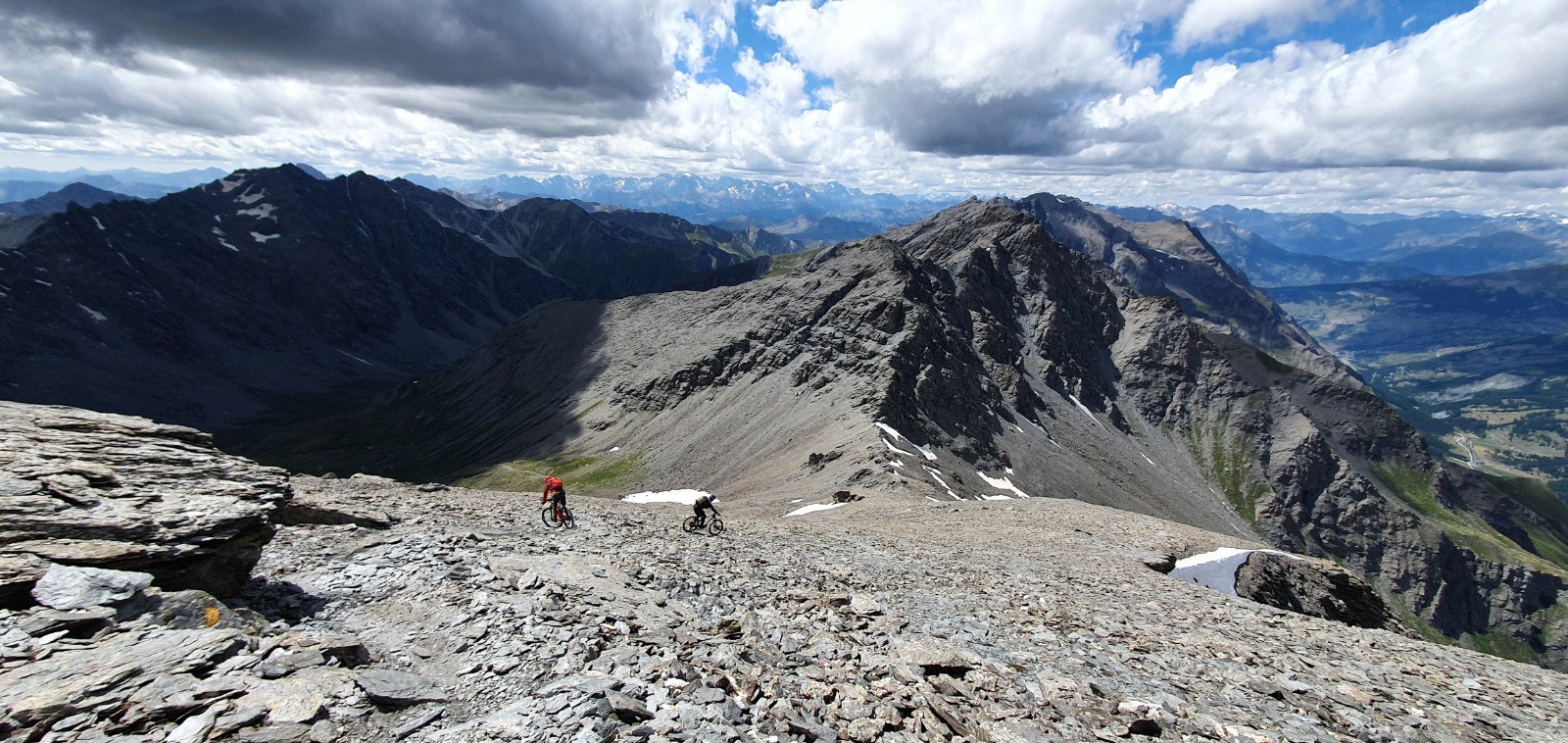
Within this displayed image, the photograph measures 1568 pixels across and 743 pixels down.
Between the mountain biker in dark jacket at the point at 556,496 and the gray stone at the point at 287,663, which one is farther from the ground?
the gray stone at the point at 287,663

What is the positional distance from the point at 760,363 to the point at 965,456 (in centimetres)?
5045

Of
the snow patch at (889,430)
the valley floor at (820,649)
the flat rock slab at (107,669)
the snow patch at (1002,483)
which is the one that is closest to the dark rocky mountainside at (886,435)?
the snow patch at (1002,483)

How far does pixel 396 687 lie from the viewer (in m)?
11.8

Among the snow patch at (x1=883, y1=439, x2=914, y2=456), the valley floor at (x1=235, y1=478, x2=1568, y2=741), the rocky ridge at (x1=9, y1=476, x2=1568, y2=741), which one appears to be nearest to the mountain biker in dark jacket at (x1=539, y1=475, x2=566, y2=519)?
the rocky ridge at (x1=9, y1=476, x2=1568, y2=741)

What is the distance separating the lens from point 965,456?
103375 millimetres

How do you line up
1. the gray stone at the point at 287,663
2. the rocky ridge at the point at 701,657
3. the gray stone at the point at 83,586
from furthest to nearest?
the gray stone at the point at 83,586 < the gray stone at the point at 287,663 < the rocky ridge at the point at 701,657

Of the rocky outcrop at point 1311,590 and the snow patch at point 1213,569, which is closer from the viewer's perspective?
the snow patch at point 1213,569

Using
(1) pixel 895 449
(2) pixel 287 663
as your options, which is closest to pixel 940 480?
(1) pixel 895 449

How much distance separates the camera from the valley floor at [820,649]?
40.8 feet

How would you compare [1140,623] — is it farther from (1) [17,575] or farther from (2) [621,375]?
(2) [621,375]

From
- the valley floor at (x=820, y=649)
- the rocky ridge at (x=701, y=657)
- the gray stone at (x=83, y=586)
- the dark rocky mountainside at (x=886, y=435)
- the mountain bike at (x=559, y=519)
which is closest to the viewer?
the rocky ridge at (x=701, y=657)

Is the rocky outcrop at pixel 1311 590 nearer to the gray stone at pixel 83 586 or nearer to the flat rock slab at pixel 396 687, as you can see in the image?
the flat rock slab at pixel 396 687

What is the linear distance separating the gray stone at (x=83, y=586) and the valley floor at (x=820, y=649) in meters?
3.49

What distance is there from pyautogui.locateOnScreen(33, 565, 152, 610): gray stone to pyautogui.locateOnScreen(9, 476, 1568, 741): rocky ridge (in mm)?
614
